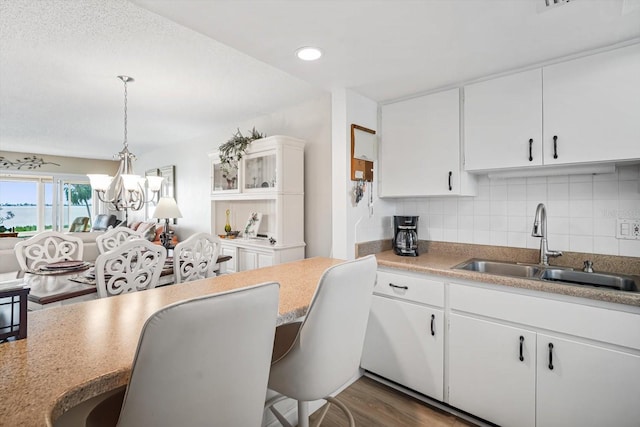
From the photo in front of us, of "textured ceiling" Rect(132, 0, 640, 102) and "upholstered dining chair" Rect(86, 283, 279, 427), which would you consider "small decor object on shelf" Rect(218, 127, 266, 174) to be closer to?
"textured ceiling" Rect(132, 0, 640, 102)

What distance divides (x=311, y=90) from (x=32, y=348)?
2.64m

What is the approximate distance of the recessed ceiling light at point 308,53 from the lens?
1.72 meters

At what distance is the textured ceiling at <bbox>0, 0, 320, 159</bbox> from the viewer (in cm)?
194

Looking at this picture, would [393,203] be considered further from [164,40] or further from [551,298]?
[164,40]

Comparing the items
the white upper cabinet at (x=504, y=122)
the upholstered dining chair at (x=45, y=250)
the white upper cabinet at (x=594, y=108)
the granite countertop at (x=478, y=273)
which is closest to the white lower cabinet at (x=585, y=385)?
the granite countertop at (x=478, y=273)

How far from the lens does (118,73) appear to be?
2652mm

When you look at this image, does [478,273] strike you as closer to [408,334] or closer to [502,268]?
[502,268]

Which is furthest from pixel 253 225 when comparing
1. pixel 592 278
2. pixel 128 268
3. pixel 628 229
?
pixel 628 229

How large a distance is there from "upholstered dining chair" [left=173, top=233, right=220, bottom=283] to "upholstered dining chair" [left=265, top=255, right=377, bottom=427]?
Result: 1412 mm

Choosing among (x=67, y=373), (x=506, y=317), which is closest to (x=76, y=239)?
(x=67, y=373)

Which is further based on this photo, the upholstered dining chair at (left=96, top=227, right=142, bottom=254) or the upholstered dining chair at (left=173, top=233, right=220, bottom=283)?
the upholstered dining chair at (left=96, top=227, right=142, bottom=254)

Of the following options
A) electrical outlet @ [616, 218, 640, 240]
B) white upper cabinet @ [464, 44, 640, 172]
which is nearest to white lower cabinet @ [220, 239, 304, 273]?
white upper cabinet @ [464, 44, 640, 172]

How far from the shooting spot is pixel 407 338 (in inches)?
79.2

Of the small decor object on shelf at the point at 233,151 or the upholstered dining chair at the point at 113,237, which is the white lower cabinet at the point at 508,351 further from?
the upholstered dining chair at the point at 113,237
